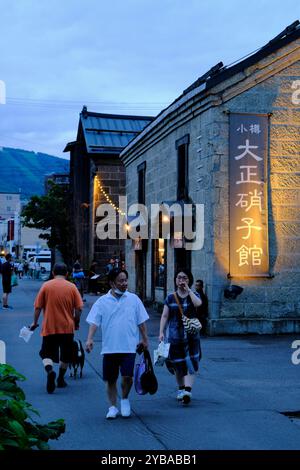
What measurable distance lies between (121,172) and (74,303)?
26052mm

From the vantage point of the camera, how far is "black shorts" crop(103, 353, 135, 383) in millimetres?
8141

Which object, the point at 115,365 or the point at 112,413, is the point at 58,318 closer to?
the point at 115,365

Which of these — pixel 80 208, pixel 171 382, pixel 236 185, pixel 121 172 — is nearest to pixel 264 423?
pixel 171 382

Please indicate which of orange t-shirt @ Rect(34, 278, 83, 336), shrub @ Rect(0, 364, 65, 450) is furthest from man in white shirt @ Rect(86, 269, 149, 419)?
shrub @ Rect(0, 364, 65, 450)

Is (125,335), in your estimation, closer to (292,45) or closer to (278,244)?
(278,244)

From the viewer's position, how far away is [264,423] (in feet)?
25.7

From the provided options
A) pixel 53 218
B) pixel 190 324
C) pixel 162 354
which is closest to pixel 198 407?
pixel 162 354

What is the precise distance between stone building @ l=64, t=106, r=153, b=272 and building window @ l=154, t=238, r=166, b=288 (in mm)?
11125

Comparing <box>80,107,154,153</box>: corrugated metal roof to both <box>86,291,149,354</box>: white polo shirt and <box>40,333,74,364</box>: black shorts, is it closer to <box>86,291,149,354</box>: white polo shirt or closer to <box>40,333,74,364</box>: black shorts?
<box>40,333,74,364</box>: black shorts

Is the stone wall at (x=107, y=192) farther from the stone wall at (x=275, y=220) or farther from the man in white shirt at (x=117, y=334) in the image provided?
the man in white shirt at (x=117, y=334)

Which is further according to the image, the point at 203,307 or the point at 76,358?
the point at 203,307

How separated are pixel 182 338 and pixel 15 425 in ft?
17.1

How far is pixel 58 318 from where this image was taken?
1005 centimetres
